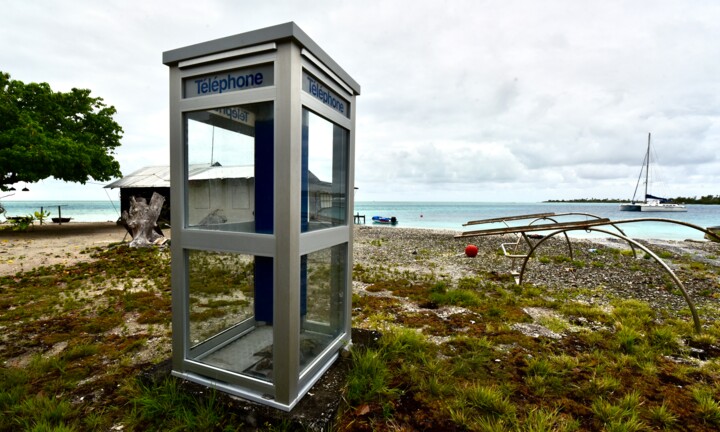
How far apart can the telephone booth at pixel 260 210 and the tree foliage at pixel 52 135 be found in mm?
16781

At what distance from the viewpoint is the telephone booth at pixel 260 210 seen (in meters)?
2.45

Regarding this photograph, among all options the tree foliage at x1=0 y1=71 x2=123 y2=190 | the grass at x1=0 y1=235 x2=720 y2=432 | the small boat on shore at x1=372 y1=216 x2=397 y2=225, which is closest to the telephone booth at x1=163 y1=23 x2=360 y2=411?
the grass at x1=0 y1=235 x2=720 y2=432

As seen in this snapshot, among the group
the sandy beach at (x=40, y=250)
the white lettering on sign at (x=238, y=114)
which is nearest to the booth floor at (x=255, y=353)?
the white lettering on sign at (x=238, y=114)

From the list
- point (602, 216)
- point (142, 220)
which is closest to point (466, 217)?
point (602, 216)

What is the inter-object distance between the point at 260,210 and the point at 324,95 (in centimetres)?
127

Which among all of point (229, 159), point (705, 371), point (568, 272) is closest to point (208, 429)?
point (229, 159)

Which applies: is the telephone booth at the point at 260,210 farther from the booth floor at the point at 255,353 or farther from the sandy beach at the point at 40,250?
the sandy beach at the point at 40,250

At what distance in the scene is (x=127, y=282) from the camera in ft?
22.9

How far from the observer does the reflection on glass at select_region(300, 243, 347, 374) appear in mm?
3135

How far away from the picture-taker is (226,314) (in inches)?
136

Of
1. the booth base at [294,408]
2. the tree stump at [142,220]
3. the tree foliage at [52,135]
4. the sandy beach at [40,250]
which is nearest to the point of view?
the booth base at [294,408]

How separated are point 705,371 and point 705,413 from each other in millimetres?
1010

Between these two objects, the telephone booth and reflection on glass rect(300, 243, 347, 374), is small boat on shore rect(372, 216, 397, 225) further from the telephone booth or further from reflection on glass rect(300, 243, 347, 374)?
the telephone booth

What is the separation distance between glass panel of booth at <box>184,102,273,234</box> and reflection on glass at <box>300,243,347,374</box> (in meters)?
0.60
